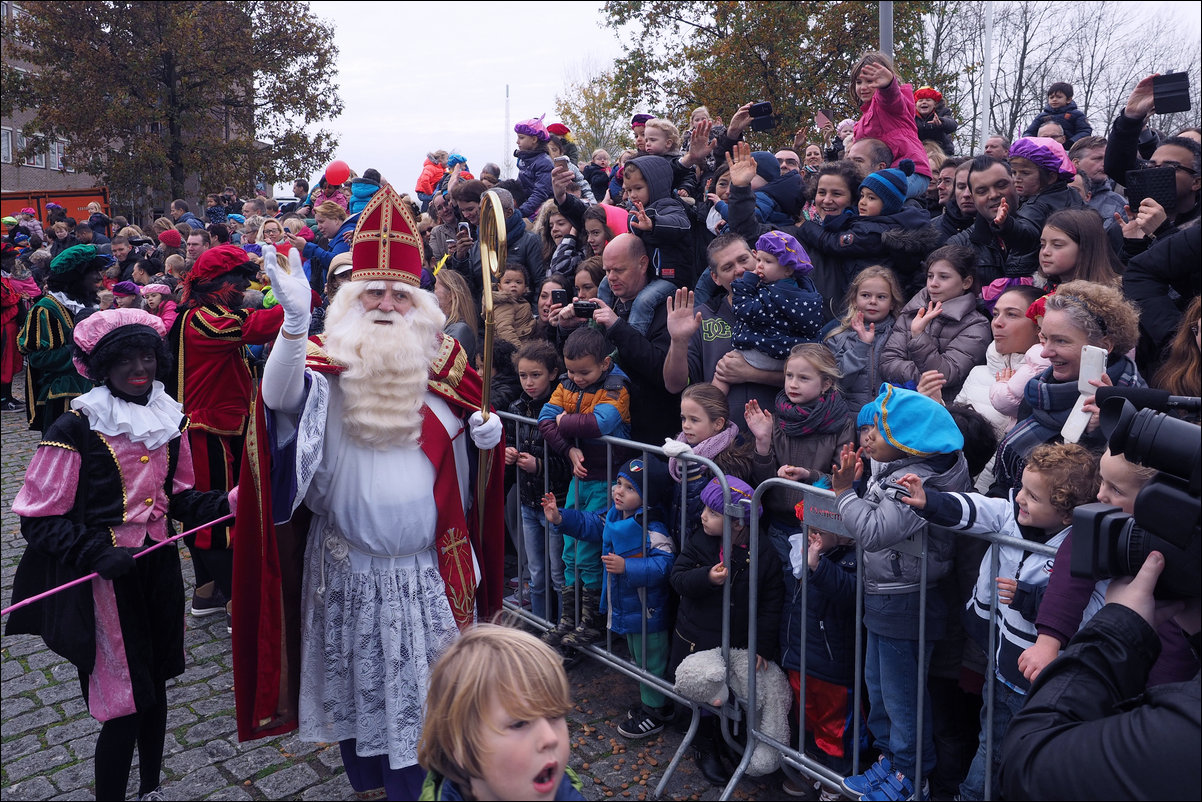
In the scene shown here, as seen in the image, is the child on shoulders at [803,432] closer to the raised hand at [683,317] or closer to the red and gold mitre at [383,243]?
the raised hand at [683,317]

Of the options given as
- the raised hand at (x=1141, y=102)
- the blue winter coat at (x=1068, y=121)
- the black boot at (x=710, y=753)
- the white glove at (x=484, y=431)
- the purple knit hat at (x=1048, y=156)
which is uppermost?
the blue winter coat at (x=1068, y=121)

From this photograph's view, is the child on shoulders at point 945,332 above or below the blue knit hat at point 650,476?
above

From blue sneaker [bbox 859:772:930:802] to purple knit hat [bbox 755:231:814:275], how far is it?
7.71ft

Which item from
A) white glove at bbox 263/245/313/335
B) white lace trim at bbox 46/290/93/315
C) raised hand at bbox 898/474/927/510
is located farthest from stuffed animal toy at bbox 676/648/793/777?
white lace trim at bbox 46/290/93/315

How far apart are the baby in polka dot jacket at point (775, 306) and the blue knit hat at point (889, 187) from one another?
0.73 meters

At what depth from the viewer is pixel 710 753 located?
4168 millimetres

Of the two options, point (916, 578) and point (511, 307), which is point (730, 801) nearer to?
point (916, 578)

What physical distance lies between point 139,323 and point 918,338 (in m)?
3.46

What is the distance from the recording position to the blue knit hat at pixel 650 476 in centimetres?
441

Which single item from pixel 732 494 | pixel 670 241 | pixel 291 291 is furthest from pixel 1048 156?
pixel 291 291

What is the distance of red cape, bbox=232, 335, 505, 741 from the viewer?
3.29 m

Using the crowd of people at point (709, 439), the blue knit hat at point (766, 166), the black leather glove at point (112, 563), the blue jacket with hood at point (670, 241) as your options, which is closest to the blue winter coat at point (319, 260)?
the crowd of people at point (709, 439)

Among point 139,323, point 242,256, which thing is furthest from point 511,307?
point 139,323

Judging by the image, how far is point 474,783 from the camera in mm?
1919
